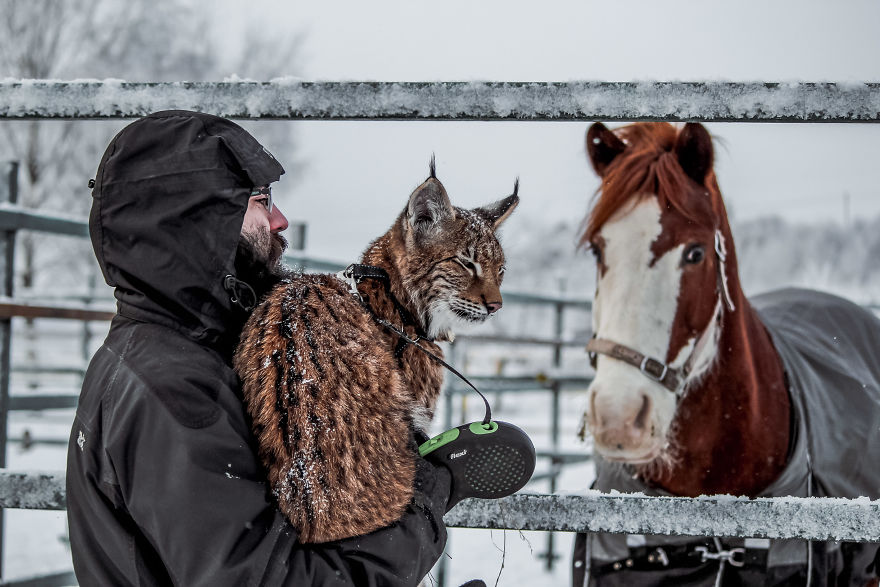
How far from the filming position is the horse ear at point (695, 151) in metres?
2.05

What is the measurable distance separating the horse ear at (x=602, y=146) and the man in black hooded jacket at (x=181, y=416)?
1.41 m

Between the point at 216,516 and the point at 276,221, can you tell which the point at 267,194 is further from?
the point at 216,516

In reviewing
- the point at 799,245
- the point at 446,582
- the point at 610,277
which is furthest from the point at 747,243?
the point at 610,277

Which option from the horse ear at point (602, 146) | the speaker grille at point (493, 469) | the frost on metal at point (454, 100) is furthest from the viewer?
the horse ear at point (602, 146)

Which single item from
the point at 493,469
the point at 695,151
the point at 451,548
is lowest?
the point at 451,548

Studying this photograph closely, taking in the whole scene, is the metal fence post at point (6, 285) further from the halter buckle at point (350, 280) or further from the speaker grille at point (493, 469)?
the speaker grille at point (493, 469)

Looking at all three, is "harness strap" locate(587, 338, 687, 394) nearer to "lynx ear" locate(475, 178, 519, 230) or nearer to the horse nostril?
the horse nostril

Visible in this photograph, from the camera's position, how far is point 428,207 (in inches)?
59.9

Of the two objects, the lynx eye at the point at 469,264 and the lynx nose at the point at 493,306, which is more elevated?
the lynx eye at the point at 469,264

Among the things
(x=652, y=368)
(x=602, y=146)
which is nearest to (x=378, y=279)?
(x=652, y=368)

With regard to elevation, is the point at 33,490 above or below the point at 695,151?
below

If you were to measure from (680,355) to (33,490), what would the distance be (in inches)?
65.1

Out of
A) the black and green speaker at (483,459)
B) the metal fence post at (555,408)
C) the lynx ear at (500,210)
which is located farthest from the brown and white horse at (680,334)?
the metal fence post at (555,408)

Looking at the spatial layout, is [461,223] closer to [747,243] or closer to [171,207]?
[171,207]
